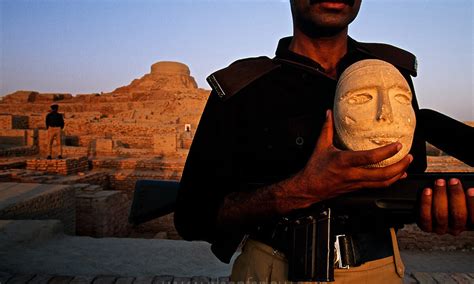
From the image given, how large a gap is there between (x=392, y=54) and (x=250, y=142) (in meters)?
0.77

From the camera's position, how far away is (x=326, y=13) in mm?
1390

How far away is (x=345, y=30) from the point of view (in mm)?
1550

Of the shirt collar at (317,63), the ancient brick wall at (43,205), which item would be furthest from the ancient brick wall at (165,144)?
the shirt collar at (317,63)

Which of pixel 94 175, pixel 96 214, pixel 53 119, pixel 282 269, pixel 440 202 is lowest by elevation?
pixel 96 214

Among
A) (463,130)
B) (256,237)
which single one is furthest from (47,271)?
(463,130)

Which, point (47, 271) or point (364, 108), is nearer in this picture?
point (364, 108)

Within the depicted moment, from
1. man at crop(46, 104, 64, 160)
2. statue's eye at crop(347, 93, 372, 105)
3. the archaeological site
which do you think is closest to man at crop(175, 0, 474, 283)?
statue's eye at crop(347, 93, 372, 105)

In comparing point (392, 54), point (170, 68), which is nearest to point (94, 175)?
point (392, 54)

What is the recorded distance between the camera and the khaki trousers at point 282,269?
1.36 meters

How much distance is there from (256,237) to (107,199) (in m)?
7.37

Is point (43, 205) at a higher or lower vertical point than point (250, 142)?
lower

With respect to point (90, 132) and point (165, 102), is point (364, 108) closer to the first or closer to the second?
point (90, 132)

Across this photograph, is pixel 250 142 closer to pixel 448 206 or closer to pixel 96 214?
pixel 448 206

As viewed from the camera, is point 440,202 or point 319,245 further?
point 319,245
